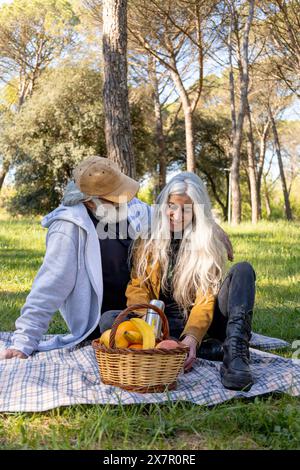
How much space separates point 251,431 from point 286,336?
6.80 ft

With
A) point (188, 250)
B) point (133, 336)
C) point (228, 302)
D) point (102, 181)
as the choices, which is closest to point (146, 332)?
point (133, 336)

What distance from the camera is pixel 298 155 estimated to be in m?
33.5

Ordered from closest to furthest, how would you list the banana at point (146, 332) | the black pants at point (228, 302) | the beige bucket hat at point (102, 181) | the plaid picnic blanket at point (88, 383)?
the plaid picnic blanket at point (88, 383) → the banana at point (146, 332) → the black pants at point (228, 302) → the beige bucket hat at point (102, 181)

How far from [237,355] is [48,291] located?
3.81 ft

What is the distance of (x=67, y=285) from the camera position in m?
3.57

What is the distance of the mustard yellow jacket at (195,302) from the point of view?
332 centimetres

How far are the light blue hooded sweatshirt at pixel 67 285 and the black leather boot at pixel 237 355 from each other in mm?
885

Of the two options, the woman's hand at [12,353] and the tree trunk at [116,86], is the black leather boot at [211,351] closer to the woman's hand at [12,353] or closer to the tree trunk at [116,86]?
the woman's hand at [12,353]

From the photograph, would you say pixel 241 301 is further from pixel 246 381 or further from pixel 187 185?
pixel 187 185

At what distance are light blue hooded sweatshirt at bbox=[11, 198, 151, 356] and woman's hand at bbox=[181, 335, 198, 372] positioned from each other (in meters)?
0.62

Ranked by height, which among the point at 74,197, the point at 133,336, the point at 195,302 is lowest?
the point at 133,336

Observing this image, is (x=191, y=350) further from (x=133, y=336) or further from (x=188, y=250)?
(x=188, y=250)

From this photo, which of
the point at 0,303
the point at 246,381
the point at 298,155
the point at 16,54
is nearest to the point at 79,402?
the point at 246,381

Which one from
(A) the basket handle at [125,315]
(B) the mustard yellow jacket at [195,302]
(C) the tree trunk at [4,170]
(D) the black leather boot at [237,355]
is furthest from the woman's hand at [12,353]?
(C) the tree trunk at [4,170]
